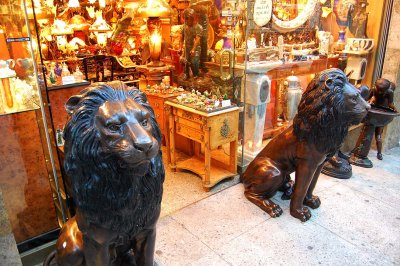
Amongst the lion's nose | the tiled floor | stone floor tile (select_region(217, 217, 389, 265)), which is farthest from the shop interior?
the lion's nose

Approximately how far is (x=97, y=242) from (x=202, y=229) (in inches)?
48.3

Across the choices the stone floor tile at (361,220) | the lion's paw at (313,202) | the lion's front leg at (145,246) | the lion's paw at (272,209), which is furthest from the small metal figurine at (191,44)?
the lion's front leg at (145,246)

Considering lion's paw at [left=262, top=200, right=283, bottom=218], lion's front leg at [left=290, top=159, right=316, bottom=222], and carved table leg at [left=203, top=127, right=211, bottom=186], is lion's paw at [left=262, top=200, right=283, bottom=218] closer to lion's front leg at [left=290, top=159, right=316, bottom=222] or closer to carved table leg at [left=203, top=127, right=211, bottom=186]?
lion's front leg at [left=290, top=159, right=316, bottom=222]

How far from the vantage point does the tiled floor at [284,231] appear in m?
2.16

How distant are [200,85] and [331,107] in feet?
6.36

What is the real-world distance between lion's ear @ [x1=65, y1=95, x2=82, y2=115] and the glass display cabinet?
88cm

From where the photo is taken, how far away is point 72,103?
1.16 m

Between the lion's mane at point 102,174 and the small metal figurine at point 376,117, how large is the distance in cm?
300

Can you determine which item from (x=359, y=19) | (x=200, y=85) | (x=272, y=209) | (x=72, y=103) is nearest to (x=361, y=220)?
(x=272, y=209)

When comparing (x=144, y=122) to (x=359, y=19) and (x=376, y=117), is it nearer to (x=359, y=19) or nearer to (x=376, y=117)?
(x=376, y=117)

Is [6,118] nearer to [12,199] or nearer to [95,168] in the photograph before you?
[12,199]

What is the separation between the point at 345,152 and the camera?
159 inches

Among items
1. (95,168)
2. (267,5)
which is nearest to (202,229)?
(95,168)

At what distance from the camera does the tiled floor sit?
7.07 ft
